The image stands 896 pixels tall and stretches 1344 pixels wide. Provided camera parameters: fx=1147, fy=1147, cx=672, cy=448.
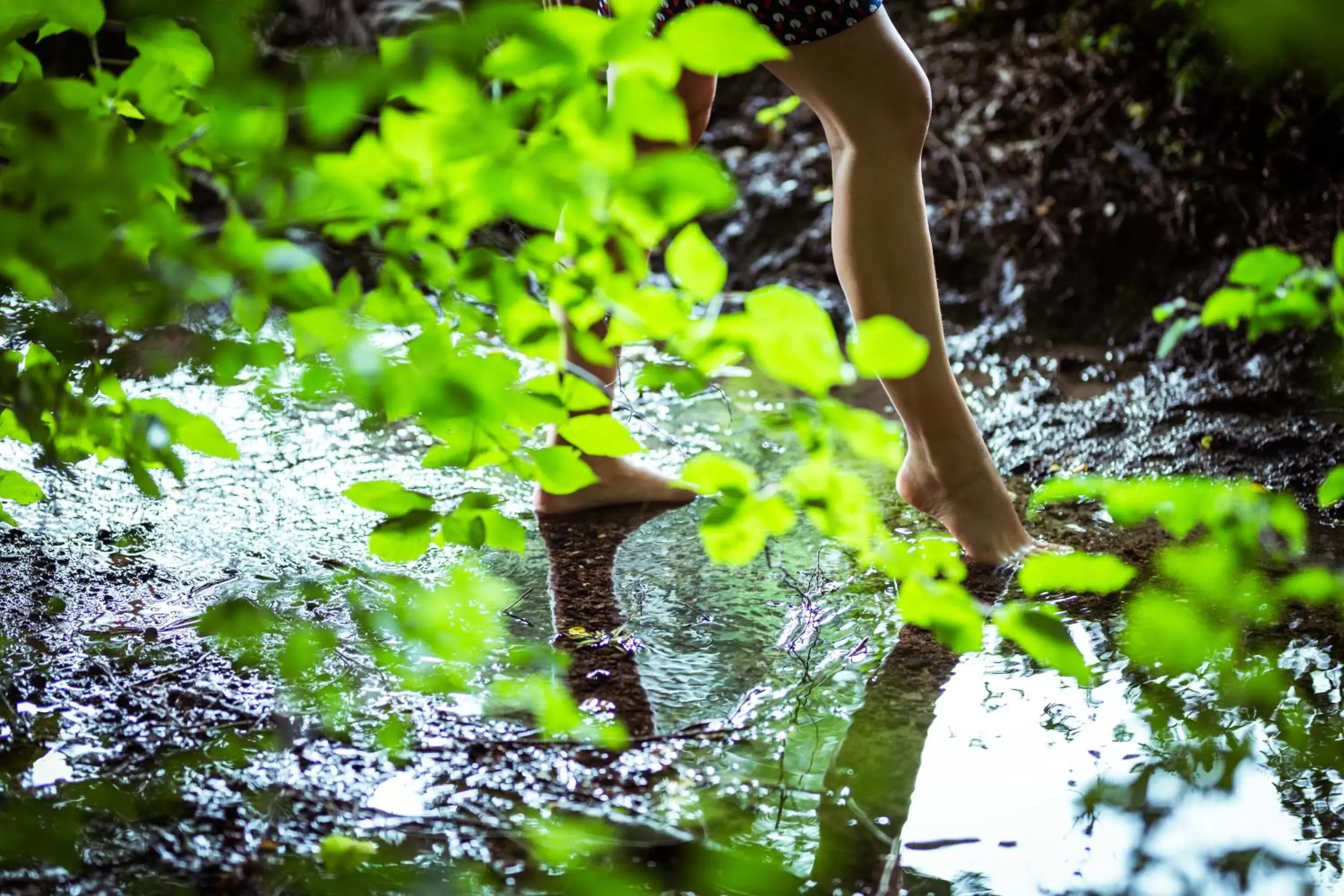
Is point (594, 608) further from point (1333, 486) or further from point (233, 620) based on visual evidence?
point (1333, 486)

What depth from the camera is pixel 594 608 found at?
170cm

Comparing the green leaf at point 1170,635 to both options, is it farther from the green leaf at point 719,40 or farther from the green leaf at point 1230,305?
the green leaf at point 719,40

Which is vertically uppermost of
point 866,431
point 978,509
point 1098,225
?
point 1098,225

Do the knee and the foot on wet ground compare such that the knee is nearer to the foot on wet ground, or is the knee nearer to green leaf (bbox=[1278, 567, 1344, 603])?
the foot on wet ground

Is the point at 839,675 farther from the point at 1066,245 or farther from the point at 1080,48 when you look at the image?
the point at 1080,48

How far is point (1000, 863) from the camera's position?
1116 mm

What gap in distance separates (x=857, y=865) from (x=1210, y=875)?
1.07 ft

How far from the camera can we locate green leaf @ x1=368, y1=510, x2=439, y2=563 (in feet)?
3.31

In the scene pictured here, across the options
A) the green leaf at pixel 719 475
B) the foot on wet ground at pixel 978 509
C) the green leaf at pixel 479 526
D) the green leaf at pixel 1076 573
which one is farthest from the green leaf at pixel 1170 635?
the foot on wet ground at pixel 978 509

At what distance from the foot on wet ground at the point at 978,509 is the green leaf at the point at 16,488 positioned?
4.00ft

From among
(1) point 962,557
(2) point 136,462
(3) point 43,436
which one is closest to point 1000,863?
(1) point 962,557

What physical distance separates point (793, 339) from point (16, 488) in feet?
3.39

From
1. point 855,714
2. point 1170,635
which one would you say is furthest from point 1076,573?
point 855,714

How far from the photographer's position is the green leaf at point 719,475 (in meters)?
0.84
